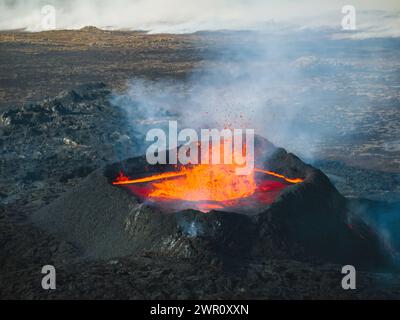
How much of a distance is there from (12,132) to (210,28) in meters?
48.4

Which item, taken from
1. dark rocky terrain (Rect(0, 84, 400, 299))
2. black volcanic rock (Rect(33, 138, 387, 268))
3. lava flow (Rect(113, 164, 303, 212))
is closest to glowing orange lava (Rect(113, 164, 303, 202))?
lava flow (Rect(113, 164, 303, 212))

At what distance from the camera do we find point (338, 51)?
59656 mm

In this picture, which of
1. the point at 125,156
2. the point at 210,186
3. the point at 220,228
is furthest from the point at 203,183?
the point at 125,156

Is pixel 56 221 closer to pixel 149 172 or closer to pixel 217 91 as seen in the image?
pixel 149 172

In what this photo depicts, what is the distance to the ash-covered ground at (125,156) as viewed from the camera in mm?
13672

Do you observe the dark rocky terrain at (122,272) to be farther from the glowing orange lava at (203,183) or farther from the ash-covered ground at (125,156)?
the glowing orange lava at (203,183)

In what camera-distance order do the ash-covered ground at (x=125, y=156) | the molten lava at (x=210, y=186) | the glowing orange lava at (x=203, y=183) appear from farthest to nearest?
the glowing orange lava at (x=203, y=183) < the molten lava at (x=210, y=186) < the ash-covered ground at (x=125, y=156)

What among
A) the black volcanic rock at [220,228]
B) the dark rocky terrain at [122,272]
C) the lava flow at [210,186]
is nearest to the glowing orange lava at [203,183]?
the lava flow at [210,186]

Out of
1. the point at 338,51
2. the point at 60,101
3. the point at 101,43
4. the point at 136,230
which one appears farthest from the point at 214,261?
the point at 101,43

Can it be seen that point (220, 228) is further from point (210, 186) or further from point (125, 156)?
point (125, 156)

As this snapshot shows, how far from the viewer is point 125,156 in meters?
25.4

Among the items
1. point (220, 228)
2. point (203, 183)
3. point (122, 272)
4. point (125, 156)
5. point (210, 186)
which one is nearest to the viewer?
point (122, 272)

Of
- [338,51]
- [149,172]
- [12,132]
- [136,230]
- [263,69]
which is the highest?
[338,51]

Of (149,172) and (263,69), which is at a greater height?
(263,69)
